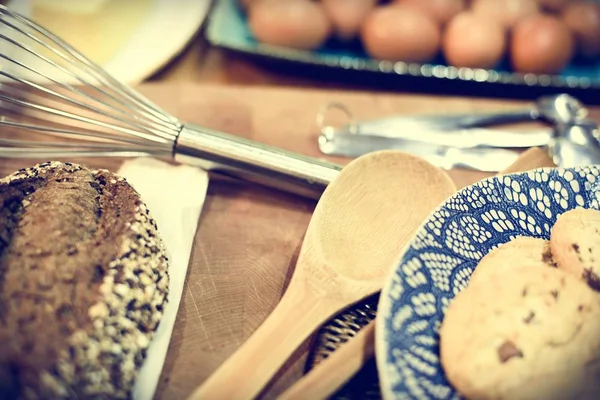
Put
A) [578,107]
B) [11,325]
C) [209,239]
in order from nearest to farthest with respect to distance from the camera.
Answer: [11,325] → [209,239] → [578,107]

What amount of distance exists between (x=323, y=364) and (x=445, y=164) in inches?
11.5

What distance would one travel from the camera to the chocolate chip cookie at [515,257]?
0.37 metres

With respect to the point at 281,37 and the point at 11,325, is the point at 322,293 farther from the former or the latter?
the point at 281,37

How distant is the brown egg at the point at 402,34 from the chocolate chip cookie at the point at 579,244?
36cm

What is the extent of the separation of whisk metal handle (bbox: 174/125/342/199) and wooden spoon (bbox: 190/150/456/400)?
1.5 inches

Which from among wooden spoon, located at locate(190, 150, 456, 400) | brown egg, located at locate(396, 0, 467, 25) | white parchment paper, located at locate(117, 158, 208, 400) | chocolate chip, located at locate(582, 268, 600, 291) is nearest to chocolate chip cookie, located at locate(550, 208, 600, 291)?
chocolate chip, located at locate(582, 268, 600, 291)

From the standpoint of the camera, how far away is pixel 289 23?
2.24 ft

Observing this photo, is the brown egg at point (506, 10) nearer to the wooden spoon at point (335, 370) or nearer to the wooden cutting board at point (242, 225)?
the wooden cutting board at point (242, 225)

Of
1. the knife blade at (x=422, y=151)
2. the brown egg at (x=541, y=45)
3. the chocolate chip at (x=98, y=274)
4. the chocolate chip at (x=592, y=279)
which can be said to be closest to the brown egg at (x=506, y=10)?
the brown egg at (x=541, y=45)

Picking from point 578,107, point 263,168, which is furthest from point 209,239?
point 578,107

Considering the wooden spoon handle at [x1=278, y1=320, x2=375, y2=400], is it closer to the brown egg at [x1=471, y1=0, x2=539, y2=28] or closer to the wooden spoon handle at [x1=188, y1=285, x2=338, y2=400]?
the wooden spoon handle at [x1=188, y1=285, x2=338, y2=400]

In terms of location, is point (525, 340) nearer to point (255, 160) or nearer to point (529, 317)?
point (529, 317)

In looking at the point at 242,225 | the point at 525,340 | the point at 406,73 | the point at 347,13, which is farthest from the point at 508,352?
the point at 347,13

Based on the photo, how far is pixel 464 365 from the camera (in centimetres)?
32
